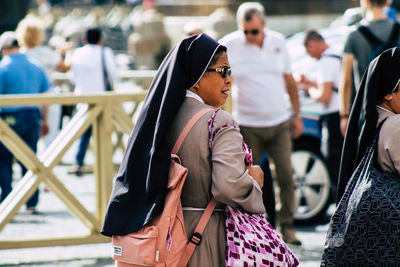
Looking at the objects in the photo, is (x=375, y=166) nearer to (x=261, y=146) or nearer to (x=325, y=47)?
(x=261, y=146)

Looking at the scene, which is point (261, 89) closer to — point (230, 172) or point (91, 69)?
point (230, 172)

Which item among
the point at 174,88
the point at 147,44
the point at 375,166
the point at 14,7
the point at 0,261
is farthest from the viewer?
the point at 147,44

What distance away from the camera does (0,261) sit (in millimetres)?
6758

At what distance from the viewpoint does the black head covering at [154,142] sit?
3572 mm

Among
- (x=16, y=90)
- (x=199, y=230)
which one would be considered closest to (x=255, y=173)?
(x=199, y=230)

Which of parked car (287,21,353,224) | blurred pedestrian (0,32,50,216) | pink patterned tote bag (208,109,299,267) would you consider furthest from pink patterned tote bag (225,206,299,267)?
blurred pedestrian (0,32,50,216)

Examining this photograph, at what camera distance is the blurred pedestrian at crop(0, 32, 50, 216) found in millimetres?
8211

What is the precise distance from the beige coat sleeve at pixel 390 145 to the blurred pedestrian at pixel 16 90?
4926mm

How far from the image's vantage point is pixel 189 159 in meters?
3.65

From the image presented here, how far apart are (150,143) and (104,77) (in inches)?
267

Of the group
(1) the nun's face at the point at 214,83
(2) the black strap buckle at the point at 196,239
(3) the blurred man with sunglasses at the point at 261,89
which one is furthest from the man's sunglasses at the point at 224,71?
(3) the blurred man with sunglasses at the point at 261,89

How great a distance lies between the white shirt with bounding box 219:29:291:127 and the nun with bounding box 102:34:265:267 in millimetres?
3219

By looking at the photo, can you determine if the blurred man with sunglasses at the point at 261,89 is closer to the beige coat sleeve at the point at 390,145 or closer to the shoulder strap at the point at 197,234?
the beige coat sleeve at the point at 390,145

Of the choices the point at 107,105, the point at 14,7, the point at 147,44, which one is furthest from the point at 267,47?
the point at 147,44
